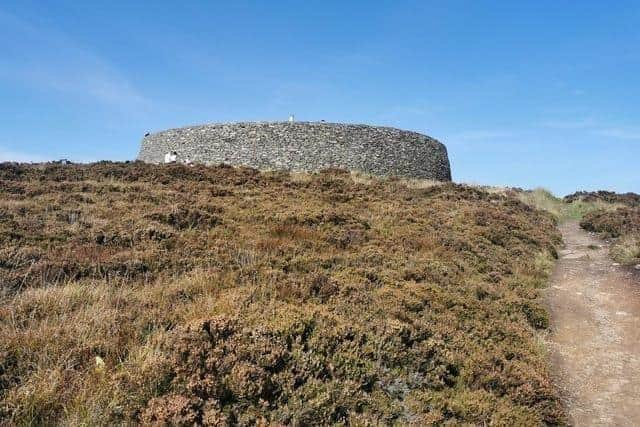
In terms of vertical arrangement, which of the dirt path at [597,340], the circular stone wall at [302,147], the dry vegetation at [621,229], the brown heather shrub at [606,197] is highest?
the circular stone wall at [302,147]

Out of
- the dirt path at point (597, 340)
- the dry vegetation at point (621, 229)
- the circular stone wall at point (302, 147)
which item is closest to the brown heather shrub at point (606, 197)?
the dry vegetation at point (621, 229)

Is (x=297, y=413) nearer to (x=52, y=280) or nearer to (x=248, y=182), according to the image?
(x=52, y=280)

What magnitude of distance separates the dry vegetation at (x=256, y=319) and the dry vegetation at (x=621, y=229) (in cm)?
251

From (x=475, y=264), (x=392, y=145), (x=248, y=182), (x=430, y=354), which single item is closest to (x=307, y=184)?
(x=248, y=182)

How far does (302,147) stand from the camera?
3109 cm

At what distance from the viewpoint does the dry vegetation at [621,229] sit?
13.6 meters

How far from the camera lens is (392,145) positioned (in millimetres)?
33062

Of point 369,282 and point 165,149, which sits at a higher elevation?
point 165,149

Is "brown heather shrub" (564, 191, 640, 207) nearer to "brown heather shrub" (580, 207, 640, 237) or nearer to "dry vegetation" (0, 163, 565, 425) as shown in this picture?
"brown heather shrub" (580, 207, 640, 237)

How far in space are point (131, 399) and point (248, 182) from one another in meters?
17.2

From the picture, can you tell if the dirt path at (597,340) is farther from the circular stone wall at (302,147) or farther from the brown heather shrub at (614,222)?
the circular stone wall at (302,147)

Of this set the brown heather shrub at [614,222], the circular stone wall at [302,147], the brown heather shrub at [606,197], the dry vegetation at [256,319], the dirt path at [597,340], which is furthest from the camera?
the circular stone wall at [302,147]

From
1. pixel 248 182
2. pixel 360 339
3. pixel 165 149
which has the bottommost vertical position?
pixel 360 339

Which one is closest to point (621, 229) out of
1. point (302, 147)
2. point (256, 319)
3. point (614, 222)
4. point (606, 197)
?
point (614, 222)
